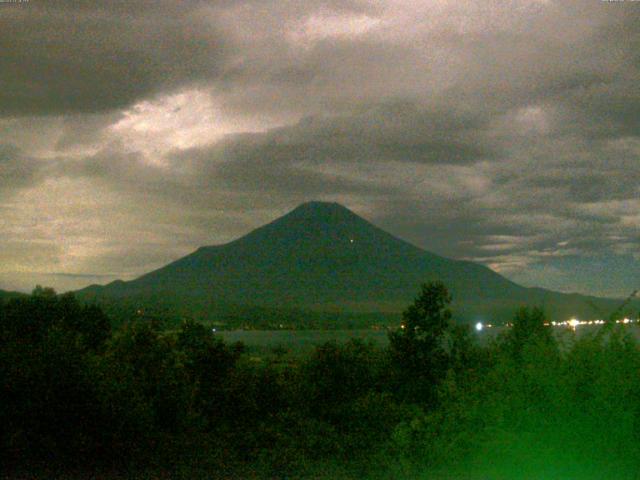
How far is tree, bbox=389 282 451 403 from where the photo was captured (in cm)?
1742

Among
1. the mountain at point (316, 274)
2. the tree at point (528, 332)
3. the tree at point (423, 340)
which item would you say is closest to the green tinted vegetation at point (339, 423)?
the tree at point (528, 332)

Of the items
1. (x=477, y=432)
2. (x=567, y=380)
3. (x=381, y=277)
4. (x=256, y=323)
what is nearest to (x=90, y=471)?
(x=477, y=432)

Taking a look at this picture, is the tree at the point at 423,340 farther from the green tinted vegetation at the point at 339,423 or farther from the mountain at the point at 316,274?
the mountain at the point at 316,274

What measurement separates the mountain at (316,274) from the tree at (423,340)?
72853 mm

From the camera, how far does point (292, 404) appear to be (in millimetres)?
17297

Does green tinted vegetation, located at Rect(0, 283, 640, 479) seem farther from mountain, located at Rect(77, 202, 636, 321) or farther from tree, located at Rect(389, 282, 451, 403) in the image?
mountain, located at Rect(77, 202, 636, 321)

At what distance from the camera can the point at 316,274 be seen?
12700cm

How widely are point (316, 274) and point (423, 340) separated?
109394 millimetres

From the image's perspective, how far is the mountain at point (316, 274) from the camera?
10694 cm

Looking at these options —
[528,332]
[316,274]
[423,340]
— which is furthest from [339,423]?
[316,274]

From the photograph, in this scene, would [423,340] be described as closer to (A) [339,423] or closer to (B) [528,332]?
(A) [339,423]

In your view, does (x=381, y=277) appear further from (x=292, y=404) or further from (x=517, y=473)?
(x=517, y=473)

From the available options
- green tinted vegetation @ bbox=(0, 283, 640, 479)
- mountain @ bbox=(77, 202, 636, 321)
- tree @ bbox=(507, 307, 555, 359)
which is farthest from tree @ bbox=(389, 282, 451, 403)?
mountain @ bbox=(77, 202, 636, 321)

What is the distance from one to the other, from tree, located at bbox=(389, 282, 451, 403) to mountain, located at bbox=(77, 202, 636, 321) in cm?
7285
